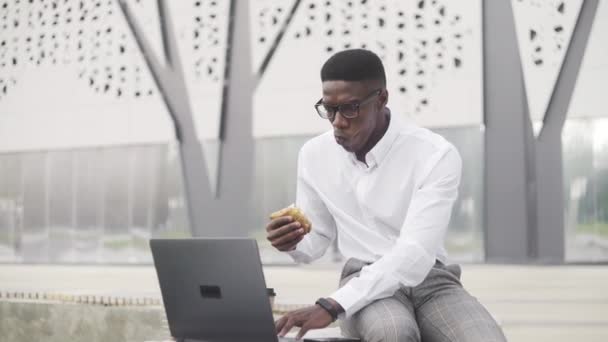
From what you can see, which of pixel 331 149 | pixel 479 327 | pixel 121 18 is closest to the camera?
pixel 479 327

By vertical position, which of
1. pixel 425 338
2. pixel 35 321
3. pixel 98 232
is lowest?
pixel 98 232

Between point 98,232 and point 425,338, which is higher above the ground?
point 425,338

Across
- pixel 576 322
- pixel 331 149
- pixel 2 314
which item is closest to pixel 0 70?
pixel 2 314

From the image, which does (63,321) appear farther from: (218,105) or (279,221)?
(218,105)

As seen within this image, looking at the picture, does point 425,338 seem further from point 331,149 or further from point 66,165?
point 66,165

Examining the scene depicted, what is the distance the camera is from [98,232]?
13.5m

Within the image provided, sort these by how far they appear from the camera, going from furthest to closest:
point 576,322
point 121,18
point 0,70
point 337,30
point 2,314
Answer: point 0,70
point 121,18
point 337,30
point 2,314
point 576,322

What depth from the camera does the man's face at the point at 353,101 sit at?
2.16 metres

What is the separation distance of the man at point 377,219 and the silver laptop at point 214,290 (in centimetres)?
10

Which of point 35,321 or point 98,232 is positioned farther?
point 98,232

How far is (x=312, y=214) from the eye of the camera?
8.23 feet

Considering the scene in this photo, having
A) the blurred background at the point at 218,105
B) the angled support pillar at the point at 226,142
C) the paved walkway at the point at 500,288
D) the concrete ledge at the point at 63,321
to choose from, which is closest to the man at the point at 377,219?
the paved walkway at the point at 500,288

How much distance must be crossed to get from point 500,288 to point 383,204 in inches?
252

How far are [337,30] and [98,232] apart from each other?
496cm
